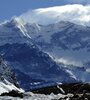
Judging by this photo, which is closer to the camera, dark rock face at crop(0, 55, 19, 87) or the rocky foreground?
the rocky foreground

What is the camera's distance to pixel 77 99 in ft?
167

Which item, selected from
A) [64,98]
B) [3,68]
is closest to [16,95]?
[64,98]

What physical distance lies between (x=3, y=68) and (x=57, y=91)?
77.6 metres

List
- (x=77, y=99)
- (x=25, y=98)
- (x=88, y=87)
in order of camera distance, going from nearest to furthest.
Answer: (x=77, y=99), (x=25, y=98), (x=88, y=87)

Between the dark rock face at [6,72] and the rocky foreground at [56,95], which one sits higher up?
the dark rock face at [6,72]

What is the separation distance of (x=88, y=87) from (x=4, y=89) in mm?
22752

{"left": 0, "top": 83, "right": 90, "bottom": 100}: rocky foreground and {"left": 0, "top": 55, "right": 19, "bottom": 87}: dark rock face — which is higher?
{"left": 0, "top": 55, "right": 19, "bottom": 87}: dark rock face

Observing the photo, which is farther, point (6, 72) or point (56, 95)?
point (6, 72)

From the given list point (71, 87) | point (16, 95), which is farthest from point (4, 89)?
point (16, 95)

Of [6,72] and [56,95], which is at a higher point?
[6,72]

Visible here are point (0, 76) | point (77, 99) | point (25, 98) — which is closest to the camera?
point (77, 99)

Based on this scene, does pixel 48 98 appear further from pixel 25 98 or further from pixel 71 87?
pixel 71 87

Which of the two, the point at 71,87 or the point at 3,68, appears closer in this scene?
the point at 71,87

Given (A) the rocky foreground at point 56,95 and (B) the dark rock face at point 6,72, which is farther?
(B) the dark rock face at point 6,72
